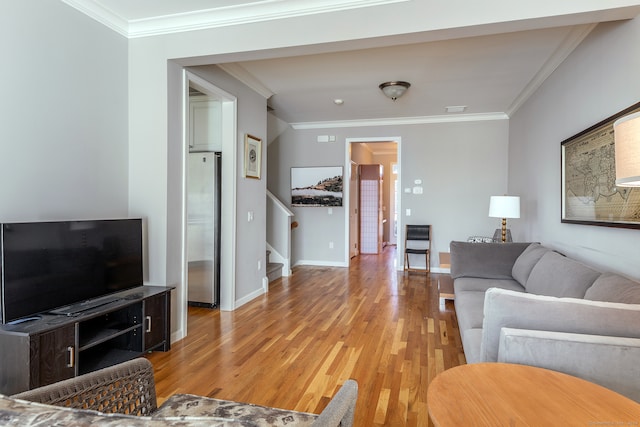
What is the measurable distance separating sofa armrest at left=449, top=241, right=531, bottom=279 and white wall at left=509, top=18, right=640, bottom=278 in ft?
1.38

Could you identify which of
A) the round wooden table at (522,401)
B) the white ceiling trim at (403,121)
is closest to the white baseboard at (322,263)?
the white ceiling trim at (403,121)

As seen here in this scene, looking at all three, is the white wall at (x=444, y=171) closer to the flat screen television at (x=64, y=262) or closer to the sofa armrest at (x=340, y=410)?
the flat screen television at (x=64, y=262)

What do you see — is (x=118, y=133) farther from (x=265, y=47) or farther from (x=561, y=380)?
(x=561, y=380)

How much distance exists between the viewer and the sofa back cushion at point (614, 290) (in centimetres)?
172

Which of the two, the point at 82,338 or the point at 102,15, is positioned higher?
the point at 102,15

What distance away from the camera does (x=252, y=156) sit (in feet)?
14.6

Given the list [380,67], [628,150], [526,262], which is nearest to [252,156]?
[380,67]

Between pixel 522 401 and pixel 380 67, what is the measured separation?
138 inches

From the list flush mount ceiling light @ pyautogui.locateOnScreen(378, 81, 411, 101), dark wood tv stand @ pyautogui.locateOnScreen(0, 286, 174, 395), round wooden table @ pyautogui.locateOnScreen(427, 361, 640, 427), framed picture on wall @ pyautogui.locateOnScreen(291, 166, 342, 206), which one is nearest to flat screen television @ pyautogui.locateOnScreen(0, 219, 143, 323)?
dark wood tv stand @ pyautogui.locateOnScreen(0, 286, 174, 395)

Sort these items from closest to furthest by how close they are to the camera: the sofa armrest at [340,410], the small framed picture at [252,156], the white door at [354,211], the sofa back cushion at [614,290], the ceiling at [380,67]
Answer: the sofa armrest at [340,410] → the sofa back cushion at [614,290] → the ceiling at [380,67] → the small framed picture at [252,156] → the white door at [354,211]

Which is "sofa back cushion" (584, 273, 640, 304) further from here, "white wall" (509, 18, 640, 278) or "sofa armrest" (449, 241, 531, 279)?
"sofa armrest" (449, 241, 531, 279)

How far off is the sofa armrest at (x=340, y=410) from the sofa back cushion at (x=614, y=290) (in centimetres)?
152

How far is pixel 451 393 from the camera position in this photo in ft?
3.84

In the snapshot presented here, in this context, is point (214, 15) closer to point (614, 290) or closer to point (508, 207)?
point (614, 290)
